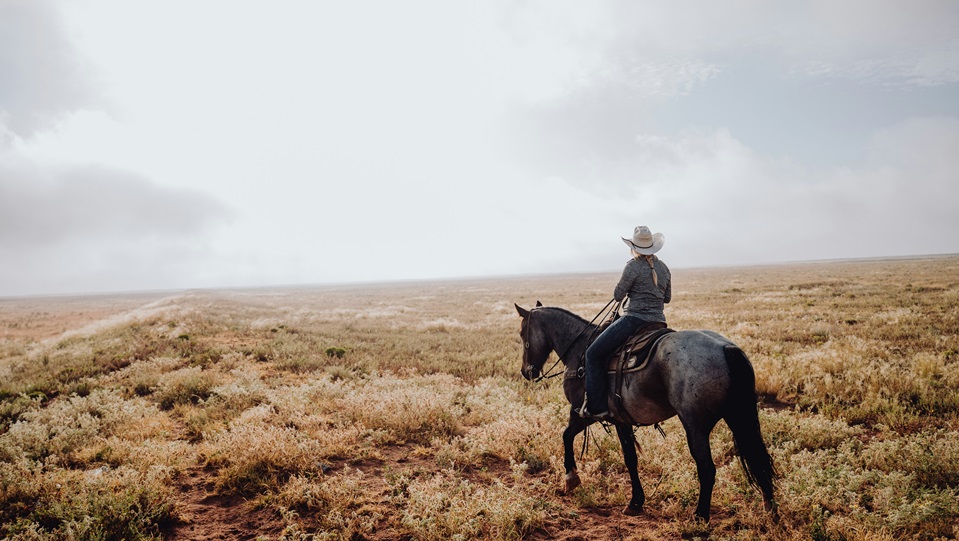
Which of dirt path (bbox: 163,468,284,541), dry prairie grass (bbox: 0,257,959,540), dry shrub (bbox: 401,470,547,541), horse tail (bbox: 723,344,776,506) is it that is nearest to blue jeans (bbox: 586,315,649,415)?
horse tail (bbox: 723,344,776,506)

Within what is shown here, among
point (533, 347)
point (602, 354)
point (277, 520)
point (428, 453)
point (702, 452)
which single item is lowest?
A: point (428, 453)

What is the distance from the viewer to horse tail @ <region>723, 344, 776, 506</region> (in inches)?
187

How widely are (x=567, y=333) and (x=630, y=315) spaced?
1.39m

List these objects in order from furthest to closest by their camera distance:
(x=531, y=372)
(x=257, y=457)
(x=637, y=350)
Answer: (x=531, y=372) → (x=257, y=457) → (x=637, y=350)

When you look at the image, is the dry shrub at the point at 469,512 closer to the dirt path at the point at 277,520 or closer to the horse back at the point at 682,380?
the dirt path at the point at 277,520

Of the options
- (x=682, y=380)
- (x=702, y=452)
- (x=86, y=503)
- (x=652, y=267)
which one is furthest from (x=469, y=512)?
(x=86, y=503)

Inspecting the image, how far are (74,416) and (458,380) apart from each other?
31.2 feet

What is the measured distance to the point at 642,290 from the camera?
591 centimetres

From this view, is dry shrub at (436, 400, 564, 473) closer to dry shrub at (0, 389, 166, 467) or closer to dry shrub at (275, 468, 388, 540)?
dry shrub at (275, 468, 388, 540)

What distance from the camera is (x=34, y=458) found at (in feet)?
24.4

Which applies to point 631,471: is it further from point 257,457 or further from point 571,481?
point 257,457

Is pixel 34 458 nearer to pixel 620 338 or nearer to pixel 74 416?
pixel 74 416

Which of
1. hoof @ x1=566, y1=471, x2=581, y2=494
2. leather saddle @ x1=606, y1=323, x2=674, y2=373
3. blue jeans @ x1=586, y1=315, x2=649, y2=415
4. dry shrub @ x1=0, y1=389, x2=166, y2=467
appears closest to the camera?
leather saddle @ x1=606, y1=323, x2=674, y2=373

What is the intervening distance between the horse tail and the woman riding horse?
1.24 m
